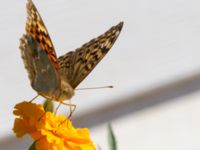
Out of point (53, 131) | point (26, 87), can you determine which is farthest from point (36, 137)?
point (26, 87)

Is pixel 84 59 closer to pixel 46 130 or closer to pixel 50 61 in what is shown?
pixel 50 61

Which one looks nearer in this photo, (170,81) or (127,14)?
A: (170,81)

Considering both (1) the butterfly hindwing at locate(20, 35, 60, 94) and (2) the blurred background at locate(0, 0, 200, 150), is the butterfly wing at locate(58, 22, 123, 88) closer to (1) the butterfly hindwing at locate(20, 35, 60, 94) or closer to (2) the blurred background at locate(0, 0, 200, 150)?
(1) the butterfly hindwing at locate(20, 35, 60, 94)

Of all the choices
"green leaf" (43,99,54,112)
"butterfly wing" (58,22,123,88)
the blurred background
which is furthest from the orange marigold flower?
the blurred background

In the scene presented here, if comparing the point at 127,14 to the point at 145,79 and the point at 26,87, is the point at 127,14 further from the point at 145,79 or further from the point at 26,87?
the point at 26,87

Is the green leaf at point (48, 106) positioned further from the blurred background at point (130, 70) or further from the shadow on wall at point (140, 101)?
the shadow on wall at point (140, 101)

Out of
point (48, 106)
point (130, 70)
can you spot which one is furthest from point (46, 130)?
point (130, 70)
